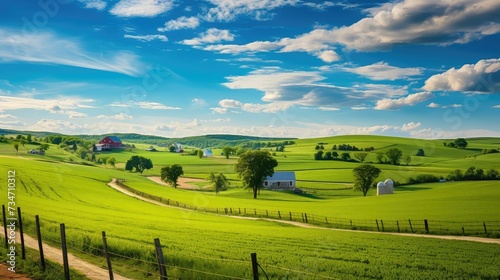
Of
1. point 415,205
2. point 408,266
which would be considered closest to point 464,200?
point 415,205

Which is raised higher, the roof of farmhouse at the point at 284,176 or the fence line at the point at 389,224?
the fence line at the point at 389,224

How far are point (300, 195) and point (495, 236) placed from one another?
71.2m

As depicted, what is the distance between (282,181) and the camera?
124562mm

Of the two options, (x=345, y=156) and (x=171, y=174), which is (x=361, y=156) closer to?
(x=345, y=156)

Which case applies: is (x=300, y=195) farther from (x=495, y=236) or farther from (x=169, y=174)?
(x=495, y=236)

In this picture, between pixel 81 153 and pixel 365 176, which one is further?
pixel 81 153

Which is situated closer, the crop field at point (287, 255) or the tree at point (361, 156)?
the crop field at point (287, 255)

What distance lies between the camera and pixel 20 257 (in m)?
19.3

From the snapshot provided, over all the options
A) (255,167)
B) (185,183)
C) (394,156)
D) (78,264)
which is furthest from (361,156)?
(78,264)

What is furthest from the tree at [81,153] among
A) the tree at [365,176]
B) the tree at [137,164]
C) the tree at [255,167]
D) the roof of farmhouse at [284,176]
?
the tree at [365,176]

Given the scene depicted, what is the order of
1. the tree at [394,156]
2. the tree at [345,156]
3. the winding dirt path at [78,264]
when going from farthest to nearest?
the tree at [345,156]
the tree at [394,156]
the winding dirt path at [78,264]

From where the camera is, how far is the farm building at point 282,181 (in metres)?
124

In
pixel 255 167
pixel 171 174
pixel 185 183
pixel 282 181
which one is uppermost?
pixel 255 167

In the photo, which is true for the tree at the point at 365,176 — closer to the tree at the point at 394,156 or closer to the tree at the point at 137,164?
the tree at the point at 394,156
